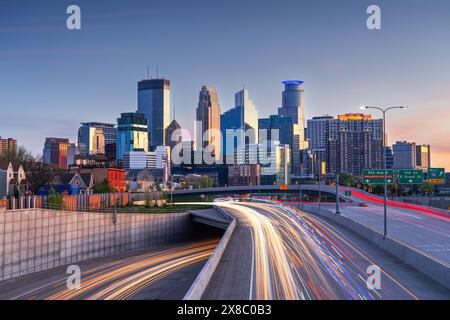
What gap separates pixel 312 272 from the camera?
1164 inches

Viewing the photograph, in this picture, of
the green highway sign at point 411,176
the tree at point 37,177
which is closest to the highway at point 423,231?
the green highway sign at point 411,176

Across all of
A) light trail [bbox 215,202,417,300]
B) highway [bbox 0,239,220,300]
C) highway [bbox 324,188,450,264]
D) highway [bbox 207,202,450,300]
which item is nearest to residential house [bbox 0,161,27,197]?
highway [bbox 0,239,220,300]

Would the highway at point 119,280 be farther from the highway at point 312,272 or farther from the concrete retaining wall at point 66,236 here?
the highway at point 312,272

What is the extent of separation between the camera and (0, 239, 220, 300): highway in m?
35.9

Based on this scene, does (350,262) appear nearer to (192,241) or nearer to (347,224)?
(347,224)

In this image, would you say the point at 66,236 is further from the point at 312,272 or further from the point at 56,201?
the point at 312,272

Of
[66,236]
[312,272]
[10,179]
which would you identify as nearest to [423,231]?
[312,272]

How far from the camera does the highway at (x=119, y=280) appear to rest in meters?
35.9

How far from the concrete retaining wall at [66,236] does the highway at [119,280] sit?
140 centimetres

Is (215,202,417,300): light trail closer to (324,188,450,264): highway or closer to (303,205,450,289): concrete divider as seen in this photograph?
(303,205,450,289): concrete divider

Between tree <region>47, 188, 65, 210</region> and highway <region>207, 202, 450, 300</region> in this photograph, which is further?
tree <region>47, 188, 65, 210</region>

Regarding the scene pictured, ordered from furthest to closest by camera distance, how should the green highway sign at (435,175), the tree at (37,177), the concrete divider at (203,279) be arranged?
1. the tree at (37,177)
2. the green highway sign at (435,175)
3. the concrete divider at (203,279)

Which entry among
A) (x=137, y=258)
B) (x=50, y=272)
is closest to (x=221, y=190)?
(x=137, y=258)

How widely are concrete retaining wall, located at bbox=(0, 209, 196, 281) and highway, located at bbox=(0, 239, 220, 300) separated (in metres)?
1.40
